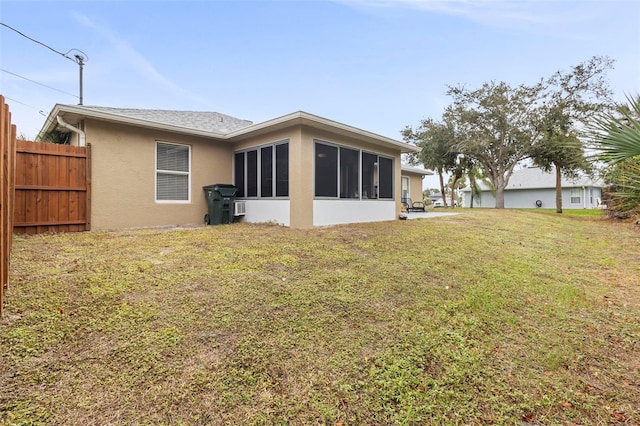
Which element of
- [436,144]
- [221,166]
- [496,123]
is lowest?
[221,166]

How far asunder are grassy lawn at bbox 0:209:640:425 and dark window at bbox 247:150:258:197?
4344 mm

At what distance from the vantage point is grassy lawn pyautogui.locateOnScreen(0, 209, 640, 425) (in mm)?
1817

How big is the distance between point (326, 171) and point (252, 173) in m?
2.25

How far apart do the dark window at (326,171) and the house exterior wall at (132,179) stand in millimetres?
3402

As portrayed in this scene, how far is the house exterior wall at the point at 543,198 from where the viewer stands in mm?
28438

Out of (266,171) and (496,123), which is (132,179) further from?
(496,123)

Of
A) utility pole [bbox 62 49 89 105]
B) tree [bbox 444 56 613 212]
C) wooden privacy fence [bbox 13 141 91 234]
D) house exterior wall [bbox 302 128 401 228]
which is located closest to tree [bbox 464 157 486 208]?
tree [bbox 444 56 613 212]

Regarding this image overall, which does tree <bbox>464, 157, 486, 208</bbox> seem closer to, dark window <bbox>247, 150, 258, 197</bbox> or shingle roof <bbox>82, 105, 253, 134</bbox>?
→ shingle roof <bbox>82, 105, 253, 134</bbox>

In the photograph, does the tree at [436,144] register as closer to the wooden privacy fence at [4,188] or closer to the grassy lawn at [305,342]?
the grassy lawn at [305,342]

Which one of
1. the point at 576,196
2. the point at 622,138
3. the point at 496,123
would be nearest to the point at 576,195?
the point at 576,196

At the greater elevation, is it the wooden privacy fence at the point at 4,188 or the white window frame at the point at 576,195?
the white window frame at the point at 576,195

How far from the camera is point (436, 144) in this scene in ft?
64.9

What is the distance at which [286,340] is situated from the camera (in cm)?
245

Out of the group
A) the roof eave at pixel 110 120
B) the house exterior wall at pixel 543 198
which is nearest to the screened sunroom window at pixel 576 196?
the house exterior wall at pixel 543 198
